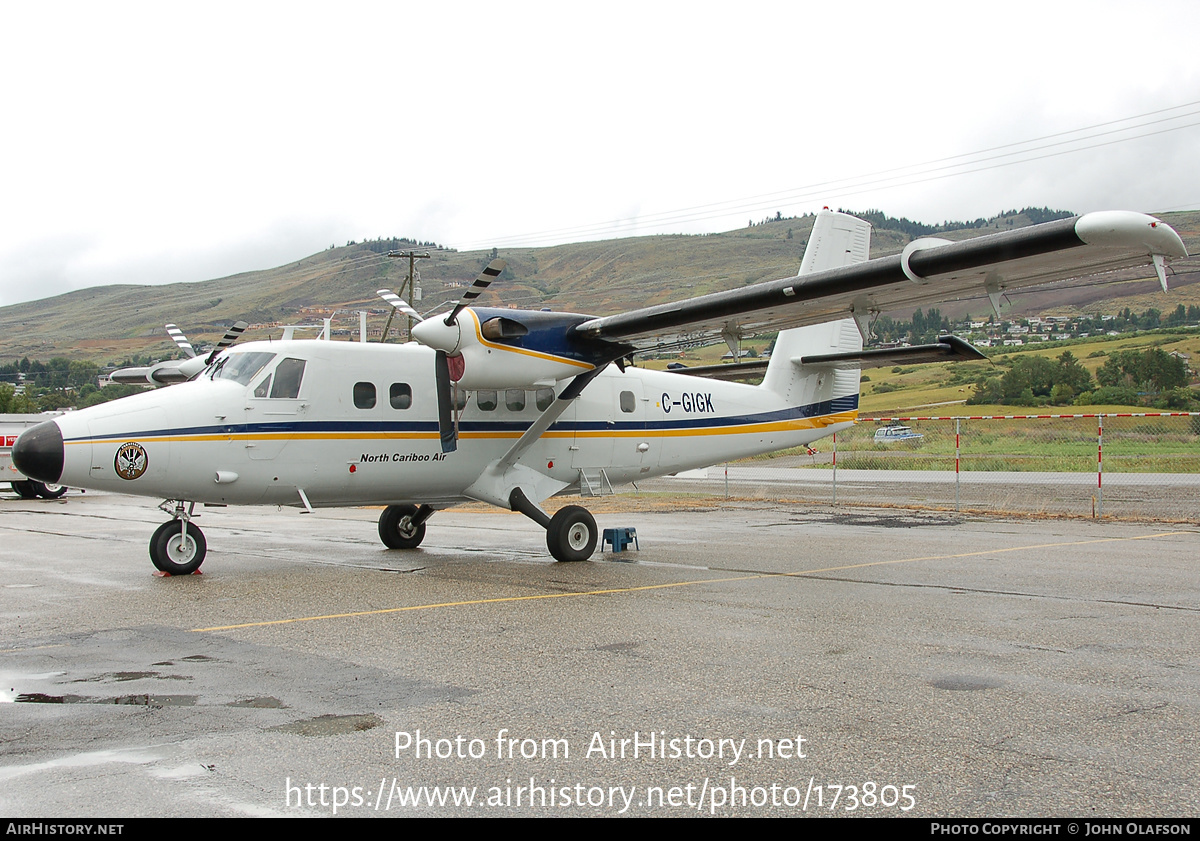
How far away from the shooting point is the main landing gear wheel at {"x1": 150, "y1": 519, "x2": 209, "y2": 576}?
11484 millimetres

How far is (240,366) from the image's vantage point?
472 inches

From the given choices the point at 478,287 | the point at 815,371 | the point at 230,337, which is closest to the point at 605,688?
the point at 478,287

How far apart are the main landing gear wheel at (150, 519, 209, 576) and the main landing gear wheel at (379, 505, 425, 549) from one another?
345 cm

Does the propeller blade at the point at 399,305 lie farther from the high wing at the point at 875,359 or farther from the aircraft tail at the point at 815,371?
the aircraft tail at the point at 815,371

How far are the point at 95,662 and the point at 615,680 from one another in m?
3.83

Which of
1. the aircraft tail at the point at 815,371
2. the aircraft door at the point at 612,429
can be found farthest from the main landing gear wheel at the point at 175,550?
the aircraft tail at the point at 815,371

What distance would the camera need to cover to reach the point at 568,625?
830 cm

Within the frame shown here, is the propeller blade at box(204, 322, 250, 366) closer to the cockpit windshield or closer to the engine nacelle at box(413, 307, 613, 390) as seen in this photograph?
the cockpit windshield

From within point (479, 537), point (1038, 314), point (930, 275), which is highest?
point (1038, 314)

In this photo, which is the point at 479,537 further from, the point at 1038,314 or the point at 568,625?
the point at 1038,314

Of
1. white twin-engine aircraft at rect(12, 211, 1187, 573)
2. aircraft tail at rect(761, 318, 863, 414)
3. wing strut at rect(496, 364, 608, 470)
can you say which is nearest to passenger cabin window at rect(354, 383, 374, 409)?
white twin-engine aircraft at rect(12, 211, 1187, 573)

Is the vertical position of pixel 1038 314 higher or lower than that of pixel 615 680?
higher

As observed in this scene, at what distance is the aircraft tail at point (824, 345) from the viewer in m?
16.3
